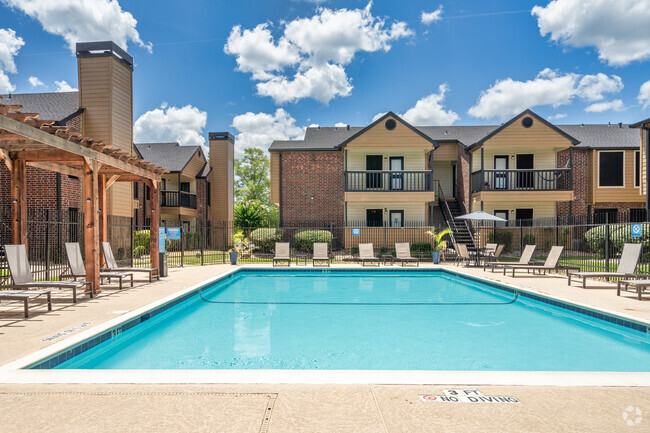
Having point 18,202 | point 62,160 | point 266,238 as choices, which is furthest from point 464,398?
point 266,238

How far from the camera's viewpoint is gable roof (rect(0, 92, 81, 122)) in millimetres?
16797

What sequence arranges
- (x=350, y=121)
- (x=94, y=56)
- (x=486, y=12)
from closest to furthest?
(x=94, y=56), (x=486, y=12), (x=350, y=121)

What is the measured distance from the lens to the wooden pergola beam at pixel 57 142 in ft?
18.7

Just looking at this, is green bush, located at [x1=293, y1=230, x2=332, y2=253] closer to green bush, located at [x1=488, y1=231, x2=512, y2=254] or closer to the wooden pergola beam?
green bush, located at [x1=488, y1=231, x2=512, y2=254]

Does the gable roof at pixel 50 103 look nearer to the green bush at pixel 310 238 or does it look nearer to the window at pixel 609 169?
the green bush at pixel 310 238

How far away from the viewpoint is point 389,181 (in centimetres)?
2050

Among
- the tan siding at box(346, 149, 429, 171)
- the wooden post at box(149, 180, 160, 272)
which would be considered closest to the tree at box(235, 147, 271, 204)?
the tan siding at box(346, 149, 429, 171)

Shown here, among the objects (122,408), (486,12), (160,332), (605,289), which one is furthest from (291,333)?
(486,12)

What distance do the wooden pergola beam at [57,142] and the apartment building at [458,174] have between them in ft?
39.0

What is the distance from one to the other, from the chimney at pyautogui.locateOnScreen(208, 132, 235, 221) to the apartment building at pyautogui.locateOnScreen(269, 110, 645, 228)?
842cm

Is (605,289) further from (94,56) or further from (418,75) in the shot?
(94,56)

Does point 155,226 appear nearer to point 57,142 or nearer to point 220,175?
point 57,142

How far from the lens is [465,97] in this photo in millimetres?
23812

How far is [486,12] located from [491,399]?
20.1 m
